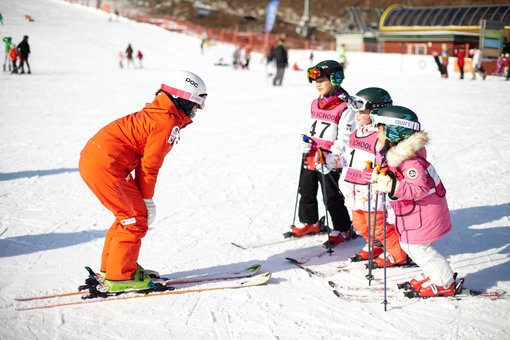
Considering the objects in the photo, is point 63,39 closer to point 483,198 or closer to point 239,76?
point 239,76

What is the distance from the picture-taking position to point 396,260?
4367 millimetres

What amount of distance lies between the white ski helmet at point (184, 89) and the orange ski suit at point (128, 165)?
0.07 meters

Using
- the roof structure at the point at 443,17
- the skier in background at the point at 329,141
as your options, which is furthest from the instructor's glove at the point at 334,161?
the roof structure at the point at 443,17

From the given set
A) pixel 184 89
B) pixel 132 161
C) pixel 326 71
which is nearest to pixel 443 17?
pixel 326 71

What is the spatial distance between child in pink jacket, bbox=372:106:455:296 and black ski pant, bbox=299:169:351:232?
1275 mm

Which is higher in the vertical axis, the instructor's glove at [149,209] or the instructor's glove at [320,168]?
the instructor's glove at [320,168]

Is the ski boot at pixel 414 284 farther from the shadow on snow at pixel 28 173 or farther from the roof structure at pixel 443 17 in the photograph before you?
the roof structure at pixel 443 17

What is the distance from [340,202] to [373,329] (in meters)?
1.86

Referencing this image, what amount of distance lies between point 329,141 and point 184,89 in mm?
1788

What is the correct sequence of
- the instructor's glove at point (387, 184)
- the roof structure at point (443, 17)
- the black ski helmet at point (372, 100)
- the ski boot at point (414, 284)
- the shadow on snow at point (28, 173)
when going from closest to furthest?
the instructor's glove at point (387, 184) → the ski boot at point (414, 284) → the black ski helmet at point (372, 100) → the shadow on snow at point (28, 173) → the roof structure at point (443, 17)

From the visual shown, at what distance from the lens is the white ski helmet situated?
3.60 meters

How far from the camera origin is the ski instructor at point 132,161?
3492mm

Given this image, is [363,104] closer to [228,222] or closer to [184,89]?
[184,89]

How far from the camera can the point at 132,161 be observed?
11.9ft
